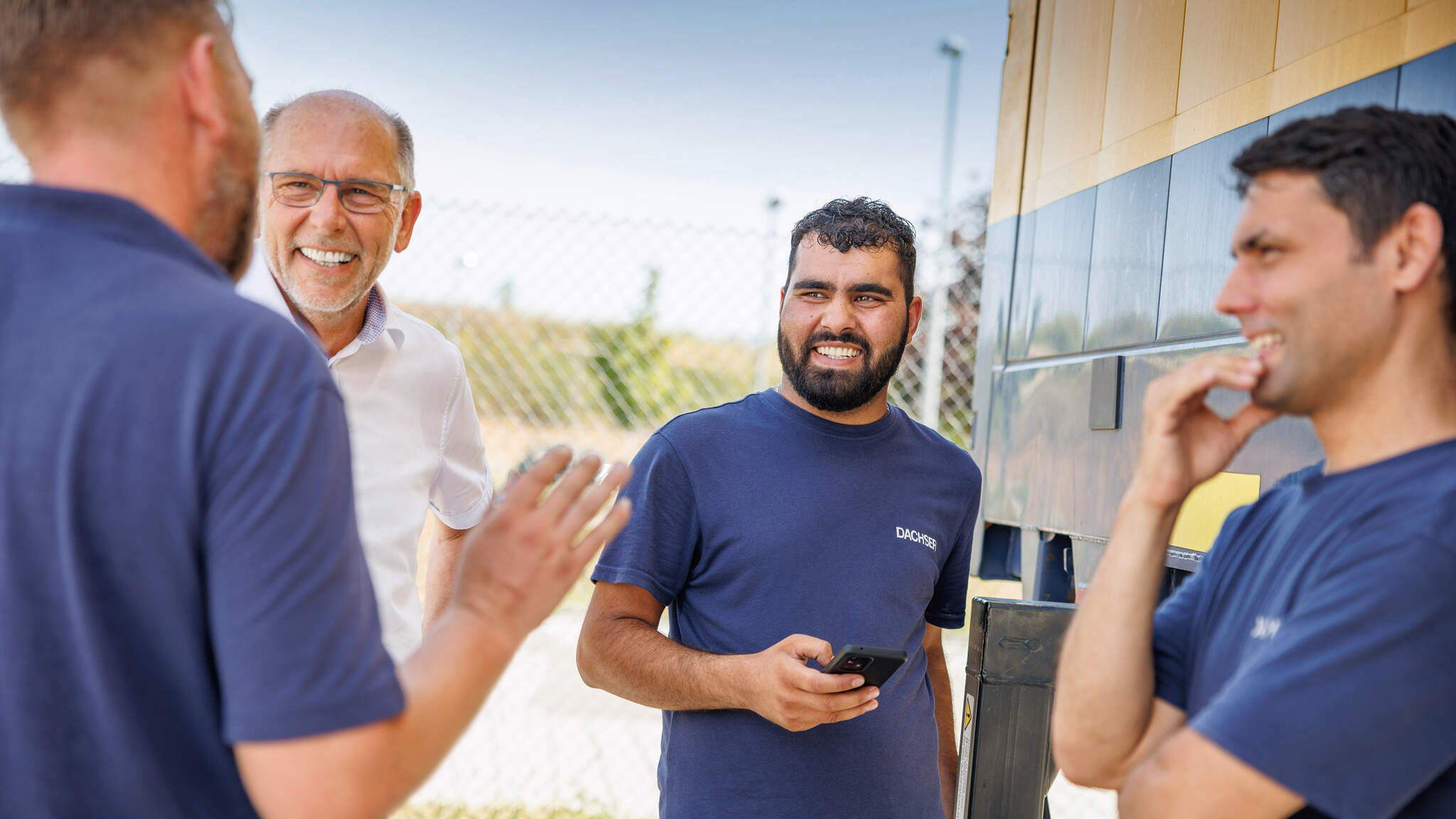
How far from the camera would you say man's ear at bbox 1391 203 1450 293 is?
1.20 meters

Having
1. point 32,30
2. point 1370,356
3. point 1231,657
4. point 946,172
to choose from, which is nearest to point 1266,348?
point 1370,356

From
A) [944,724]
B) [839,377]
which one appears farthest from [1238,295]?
[944,724]

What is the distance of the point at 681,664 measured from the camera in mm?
2178

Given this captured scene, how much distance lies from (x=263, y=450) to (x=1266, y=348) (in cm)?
115

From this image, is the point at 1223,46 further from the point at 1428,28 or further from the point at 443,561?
the point at 443,561

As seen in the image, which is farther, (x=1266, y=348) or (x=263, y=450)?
(x=1266, y=348)

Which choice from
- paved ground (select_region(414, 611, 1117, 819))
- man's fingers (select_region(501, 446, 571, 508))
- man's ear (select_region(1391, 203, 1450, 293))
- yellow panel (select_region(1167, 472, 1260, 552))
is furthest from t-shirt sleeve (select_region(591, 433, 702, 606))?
paved ground (select_region(414, 611, 1117, 819))

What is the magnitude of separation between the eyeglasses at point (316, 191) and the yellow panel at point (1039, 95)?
1.68 metres

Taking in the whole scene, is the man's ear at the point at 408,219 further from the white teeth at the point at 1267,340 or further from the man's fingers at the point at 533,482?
the white teeth at the point at 1267,340

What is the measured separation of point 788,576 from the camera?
2.27 metres

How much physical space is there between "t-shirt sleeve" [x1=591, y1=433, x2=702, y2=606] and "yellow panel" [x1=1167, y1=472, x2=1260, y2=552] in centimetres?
100

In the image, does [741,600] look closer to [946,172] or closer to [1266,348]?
[1266,348]

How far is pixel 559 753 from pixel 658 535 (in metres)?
3.16

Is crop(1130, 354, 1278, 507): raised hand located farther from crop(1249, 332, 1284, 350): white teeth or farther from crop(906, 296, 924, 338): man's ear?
crop(906, 296, 924, 338): man's ear
